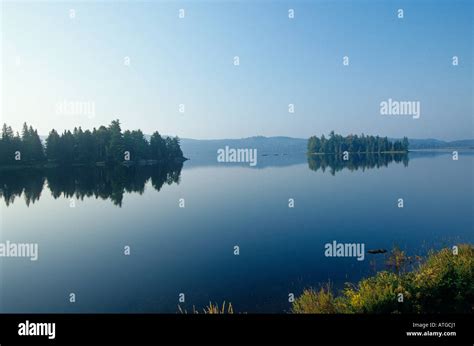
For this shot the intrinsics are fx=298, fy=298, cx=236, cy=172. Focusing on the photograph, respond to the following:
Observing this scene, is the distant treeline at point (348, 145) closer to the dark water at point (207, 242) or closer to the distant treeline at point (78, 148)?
the distant treeline at point (78, 148)

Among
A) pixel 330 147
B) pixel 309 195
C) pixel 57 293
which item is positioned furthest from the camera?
pixel 330 147

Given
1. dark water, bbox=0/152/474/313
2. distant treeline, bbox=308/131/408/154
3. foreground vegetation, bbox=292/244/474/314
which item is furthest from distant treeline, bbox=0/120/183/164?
distant treeline, bbox=308/131/408/154

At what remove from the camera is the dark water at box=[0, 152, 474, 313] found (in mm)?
8227

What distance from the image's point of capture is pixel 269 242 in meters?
11.4

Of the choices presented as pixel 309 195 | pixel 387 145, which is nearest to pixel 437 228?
pixel 309 195

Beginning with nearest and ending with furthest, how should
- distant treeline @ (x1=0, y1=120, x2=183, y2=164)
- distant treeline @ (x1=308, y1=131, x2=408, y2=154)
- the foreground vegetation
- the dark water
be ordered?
1. the foreground vegetation
2. the dark water
3. distant treeline @ (x1=0, y1=120, x2=183, y2=164)
4. distant treeline @ (x1=308, y1=131, x2=408, y2=154)

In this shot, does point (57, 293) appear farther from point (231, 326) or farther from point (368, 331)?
point (368, 331)

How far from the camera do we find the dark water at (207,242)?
8.23 meters

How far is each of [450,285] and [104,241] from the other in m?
11.0

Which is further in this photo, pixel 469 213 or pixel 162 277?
pixel 469 213

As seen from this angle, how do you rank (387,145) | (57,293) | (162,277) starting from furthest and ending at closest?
(387,145) → (162,277) → (57,293)

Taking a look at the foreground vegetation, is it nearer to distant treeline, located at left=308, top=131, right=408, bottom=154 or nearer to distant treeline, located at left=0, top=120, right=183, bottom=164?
distant treeline, located at left=0, top=120, right=183, bottom=164

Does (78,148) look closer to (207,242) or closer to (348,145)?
(207,242)

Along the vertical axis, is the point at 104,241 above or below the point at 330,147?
below
